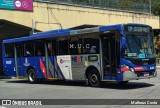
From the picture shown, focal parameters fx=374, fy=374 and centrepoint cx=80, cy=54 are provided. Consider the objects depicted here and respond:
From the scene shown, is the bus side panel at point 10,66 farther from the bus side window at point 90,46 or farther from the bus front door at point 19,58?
the bus side window at point 90,46

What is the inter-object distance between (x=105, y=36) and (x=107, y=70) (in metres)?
1.52

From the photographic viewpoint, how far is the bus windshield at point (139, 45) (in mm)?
16016

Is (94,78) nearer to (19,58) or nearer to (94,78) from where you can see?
(94,78)

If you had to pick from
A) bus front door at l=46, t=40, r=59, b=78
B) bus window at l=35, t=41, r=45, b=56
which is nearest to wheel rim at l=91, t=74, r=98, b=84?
bus front door at l=46, t=40, r=59, b=78

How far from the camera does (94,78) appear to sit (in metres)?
17.4

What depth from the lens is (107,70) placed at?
16672 millimetres

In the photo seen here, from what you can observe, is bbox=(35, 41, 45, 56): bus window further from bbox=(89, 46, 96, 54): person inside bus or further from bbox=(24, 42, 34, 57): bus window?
bbox=(89, 46, 96, 54): person inside bus


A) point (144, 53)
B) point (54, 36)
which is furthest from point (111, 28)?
point (54, 36)

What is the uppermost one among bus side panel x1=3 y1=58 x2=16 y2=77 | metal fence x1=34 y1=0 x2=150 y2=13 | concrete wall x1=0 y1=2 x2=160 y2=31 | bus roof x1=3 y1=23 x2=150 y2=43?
metal fence x1=34 y1=0 x2=150 y2=13

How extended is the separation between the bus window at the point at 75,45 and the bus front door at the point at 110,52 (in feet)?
5.47

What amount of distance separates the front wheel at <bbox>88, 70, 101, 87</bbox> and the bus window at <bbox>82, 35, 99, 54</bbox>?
3.20 ft

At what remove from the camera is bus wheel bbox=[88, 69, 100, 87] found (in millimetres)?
17205

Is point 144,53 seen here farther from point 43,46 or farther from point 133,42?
point 43,46

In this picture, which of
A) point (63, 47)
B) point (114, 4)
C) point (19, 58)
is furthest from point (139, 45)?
point (114, 4)
